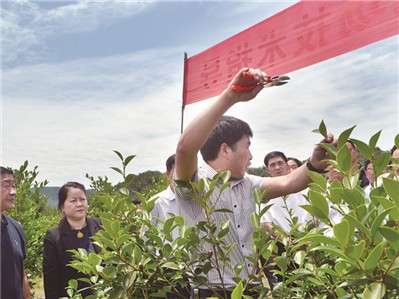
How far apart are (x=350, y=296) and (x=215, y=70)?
317 inches

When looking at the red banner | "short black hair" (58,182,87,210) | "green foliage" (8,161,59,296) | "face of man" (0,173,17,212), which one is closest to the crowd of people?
"face of man" (0,173,17,212)

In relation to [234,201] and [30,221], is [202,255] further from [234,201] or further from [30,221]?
[30,221]

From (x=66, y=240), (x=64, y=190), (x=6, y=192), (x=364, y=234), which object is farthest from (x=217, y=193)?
(x=64, y=190)

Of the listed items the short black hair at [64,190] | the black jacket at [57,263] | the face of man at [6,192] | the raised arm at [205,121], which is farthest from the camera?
the short black hair at [64,190]

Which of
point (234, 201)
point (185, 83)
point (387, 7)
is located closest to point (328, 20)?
point (387, 7)

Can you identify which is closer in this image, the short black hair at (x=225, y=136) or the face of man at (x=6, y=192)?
the short black hair at (x=225, y=136)

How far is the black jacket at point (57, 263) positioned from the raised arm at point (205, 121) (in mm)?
2407

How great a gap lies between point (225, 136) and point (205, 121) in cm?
56

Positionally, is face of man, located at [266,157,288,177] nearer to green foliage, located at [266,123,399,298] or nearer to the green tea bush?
the green tea bush

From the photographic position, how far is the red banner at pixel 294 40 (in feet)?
18.7

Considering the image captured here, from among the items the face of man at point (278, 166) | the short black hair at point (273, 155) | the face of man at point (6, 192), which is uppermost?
the short black hair at point (273, 155)

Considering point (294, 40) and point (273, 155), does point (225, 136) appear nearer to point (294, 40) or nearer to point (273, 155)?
point (273, 155)

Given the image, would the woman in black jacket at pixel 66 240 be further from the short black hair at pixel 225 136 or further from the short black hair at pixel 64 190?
the short black hair at pixel 225 136

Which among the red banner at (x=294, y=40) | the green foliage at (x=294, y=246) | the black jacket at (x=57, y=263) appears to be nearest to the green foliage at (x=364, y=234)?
the green foliage at (x=294, y=246)
